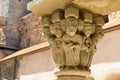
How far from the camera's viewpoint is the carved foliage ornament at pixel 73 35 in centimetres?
164

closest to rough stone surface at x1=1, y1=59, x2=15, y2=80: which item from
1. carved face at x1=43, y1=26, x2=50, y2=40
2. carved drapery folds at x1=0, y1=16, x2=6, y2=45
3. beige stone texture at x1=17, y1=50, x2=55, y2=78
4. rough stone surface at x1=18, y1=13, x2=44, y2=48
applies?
beige stone texture at x1=17, y1=50, x2=55, y2=78

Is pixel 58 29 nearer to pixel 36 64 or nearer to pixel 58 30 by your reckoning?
pixel 58 30

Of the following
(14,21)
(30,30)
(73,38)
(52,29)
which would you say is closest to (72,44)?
(73,38)

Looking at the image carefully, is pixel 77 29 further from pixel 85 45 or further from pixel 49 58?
pixel 49 58

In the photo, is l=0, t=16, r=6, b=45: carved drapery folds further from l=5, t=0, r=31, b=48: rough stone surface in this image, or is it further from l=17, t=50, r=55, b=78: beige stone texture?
l=17, t=50, r=55, b=78: beige stone texture

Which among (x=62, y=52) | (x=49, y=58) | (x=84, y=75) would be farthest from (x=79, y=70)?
(x=49, y=58)

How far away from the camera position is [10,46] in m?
14.9

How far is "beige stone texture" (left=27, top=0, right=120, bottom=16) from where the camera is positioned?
5.31 ft

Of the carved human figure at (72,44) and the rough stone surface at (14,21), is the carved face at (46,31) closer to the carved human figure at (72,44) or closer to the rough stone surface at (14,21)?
the carved human figure at (72,44)

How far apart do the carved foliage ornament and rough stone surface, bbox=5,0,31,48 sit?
44.5ft

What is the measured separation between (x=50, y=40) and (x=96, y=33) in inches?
11.7

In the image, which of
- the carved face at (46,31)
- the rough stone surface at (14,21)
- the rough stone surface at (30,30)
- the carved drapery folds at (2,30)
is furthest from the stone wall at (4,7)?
the carved face at (46,31)

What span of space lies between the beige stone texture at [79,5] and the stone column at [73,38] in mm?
32

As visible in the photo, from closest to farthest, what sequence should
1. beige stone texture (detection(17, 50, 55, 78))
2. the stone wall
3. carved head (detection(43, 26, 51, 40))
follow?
1. carved head (detection(43, 26, 51, 40))
2. beige stone texture (detection(17, 50, 55, 78))
3. the stone wall
